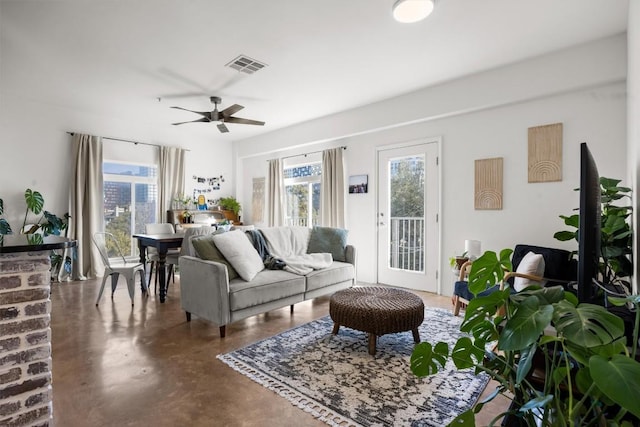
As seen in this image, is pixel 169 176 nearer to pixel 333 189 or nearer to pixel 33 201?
pixel 33 201

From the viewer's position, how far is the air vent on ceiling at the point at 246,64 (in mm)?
3400

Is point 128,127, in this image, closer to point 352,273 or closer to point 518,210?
point 352,273

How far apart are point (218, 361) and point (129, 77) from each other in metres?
3.44

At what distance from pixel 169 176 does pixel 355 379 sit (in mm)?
5492

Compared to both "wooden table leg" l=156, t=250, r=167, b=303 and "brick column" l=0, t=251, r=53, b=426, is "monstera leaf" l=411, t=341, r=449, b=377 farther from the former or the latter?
"wooden table leg" l=156, t=250, r=167, b=303

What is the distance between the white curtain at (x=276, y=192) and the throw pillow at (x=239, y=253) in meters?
3.14

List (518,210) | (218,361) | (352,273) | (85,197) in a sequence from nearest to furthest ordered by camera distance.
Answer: (218,361), (518,210), (352,273), (85,197)

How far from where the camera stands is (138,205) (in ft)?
19.9

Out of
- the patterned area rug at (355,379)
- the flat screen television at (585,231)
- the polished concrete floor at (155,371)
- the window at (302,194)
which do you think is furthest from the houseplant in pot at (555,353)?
the window at (302,194)

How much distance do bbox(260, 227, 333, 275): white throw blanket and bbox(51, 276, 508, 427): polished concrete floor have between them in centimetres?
50

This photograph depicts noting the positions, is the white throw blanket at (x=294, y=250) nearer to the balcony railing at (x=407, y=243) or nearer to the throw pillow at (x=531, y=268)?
the balcony railing at (x=407, y=243)

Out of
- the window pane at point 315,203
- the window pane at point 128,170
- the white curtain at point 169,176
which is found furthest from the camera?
the white curtain at point 169,176

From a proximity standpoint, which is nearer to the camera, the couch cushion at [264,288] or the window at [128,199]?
the couch cushion at [264,288]

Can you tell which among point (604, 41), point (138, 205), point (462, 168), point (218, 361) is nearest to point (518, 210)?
point (462, 168)
